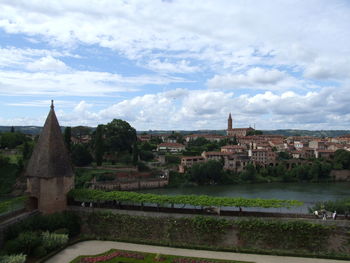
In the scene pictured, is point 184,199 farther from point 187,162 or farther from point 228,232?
point 187,162

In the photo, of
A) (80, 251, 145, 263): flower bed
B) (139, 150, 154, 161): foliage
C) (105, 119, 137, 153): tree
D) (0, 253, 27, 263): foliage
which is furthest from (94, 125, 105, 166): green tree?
(0, 253, 27, 263): foliage

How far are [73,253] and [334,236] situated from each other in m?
13.8

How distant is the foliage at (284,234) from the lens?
18.7 m

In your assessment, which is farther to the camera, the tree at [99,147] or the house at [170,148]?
the house at [170,148]

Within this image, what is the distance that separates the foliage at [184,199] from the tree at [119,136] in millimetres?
43591

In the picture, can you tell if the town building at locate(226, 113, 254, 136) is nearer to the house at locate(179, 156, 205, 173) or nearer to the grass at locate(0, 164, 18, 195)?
the house at locate(179, 156, 205, 173)

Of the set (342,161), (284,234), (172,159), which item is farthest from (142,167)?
(284,234)

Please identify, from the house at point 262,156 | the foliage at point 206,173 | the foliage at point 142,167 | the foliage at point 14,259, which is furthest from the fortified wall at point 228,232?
the house at point 262,156

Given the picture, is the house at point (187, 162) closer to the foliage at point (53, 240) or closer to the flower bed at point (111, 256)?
the foliage at point (53, 240)

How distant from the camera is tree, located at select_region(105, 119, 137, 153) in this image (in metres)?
66.1

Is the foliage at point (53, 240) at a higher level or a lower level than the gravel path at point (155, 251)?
higher

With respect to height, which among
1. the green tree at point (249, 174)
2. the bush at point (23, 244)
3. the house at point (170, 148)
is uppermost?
the house at point (170, 148)

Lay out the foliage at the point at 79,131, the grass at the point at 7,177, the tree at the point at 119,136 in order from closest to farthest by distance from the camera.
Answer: the grass at the point at 7,177, the tree at the point at 119,136, the foliage at the point at 79,131

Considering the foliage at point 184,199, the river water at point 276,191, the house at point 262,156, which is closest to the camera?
the foliage at point 184,199
